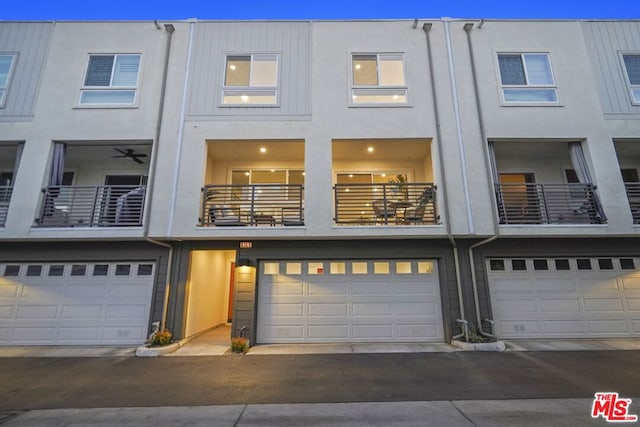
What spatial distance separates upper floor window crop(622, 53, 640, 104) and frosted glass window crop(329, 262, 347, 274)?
891 centimetres

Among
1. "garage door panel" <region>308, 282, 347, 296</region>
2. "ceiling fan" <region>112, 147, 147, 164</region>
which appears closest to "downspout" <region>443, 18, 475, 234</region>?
"garage door panel" <region>308, 282, 347, 296</region>

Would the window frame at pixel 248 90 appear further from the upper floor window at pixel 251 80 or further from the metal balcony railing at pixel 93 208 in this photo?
the metal balcony railing at pixel 93 208

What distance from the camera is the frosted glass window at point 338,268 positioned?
7.96 meters

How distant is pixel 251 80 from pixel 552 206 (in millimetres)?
8727

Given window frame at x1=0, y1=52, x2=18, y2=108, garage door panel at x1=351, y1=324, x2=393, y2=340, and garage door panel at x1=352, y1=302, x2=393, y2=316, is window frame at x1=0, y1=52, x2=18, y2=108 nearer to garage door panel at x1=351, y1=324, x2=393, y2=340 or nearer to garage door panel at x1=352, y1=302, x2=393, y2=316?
garage door panel at x1=352, y1=302, x2=393, y2=316

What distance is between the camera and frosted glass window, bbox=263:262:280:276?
7.94 metres

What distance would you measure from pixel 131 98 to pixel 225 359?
23.2ft

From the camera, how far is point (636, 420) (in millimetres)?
3523

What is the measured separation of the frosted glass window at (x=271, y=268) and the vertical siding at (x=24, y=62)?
725 centimetres

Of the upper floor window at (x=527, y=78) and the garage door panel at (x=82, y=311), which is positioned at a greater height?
the upper floor window at (x=527, y=78)

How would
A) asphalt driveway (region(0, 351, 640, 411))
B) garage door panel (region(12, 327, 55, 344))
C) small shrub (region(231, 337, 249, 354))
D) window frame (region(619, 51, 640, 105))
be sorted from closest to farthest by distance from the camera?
asphalt driveway (region(0, 351, 640, 411)) < small shrub (region(231, 337, 249, 354)) < garage door panel (region(12, 327, 55, 344)) < window frame (region(619, 51, 640, 105))

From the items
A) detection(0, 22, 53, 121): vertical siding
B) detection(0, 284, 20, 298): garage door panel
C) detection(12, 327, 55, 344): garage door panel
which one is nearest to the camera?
detection(12, 327, 55, 344): garage door panel

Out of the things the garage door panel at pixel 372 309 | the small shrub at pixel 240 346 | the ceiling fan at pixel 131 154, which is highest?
the ceiling fan at pixel 131 154

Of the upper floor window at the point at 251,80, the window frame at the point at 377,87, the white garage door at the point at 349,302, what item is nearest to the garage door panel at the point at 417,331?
the white garage door at the point at 349,302
